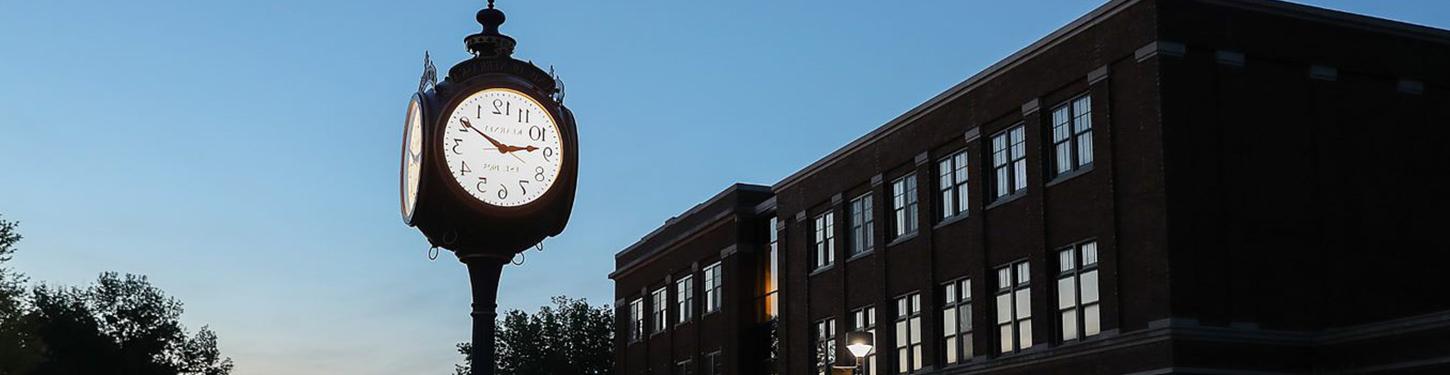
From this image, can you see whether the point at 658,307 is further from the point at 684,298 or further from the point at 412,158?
the point at 412,158

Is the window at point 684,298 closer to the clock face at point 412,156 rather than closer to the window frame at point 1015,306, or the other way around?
the window frame at point 1015,306

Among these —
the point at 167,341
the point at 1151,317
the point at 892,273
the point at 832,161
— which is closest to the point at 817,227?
the point at 832,161

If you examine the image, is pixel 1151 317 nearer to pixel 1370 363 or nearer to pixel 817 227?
pixel 1370 363

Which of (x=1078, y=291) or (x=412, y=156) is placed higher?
(x=1078, y=291)

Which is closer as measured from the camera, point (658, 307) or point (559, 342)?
point (658, 307)

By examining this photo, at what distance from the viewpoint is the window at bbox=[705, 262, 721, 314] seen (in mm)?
58656

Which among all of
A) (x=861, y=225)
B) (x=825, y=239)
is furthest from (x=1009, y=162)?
(x=825, y=239)

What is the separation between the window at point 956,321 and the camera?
1597 inches

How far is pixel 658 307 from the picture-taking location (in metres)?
64.6

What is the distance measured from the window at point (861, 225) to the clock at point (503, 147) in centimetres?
3742

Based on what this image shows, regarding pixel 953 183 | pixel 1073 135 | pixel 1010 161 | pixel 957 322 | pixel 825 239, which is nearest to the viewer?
pixel 1073 135

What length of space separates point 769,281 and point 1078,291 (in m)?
20.9

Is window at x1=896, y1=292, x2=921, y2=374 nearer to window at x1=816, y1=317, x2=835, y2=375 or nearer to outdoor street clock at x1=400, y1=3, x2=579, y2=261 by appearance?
window at x1=816, y1=317, x2=835, y2=375

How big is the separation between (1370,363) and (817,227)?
19.6 metres
